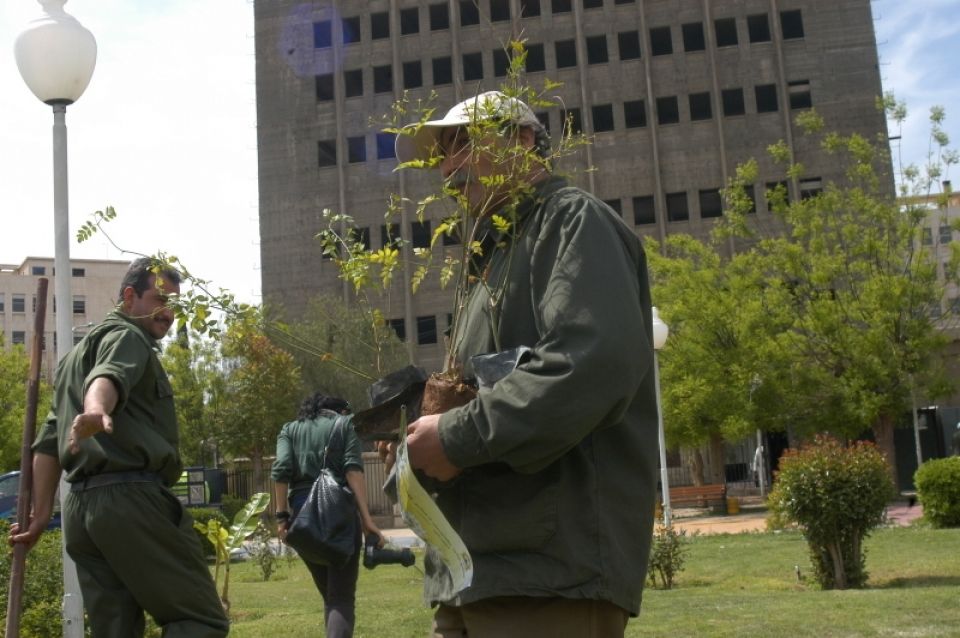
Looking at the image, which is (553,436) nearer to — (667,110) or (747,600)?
(747,600)

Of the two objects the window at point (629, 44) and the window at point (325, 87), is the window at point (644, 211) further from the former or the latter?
the window at point (325, 87)

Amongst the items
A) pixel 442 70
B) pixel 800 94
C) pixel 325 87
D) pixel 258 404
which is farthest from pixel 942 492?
pixel 325 87

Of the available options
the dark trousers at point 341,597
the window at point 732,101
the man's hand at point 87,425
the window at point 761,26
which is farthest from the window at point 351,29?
the man's hand at point 87,425

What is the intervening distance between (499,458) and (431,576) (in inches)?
20.0

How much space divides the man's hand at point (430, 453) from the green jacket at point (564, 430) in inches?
0.8

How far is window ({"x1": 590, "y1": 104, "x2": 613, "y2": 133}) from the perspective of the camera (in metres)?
53.1

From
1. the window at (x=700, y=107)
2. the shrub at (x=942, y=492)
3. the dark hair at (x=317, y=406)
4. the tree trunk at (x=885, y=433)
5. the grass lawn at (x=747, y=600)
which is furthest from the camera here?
the window at (x=700, y=107)

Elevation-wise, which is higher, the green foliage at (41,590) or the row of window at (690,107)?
the row of window at (690,107)

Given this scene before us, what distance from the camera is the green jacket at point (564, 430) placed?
7.06 ft

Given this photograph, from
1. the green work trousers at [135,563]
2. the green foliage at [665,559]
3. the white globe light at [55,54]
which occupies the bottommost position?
the green foliage at [665,559]

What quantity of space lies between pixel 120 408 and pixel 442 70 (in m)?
52.5

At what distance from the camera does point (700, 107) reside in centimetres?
5238

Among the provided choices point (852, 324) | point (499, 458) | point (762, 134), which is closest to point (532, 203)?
point (499, 458)

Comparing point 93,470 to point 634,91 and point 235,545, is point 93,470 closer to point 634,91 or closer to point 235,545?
point 235,545
